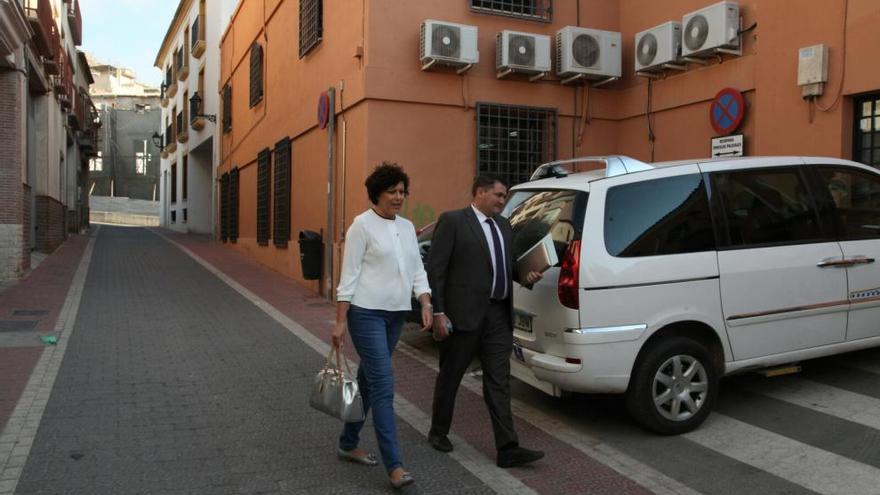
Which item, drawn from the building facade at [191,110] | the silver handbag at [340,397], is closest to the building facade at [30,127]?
the building facade at [191,110]

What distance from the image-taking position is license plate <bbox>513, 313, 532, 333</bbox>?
4.98m

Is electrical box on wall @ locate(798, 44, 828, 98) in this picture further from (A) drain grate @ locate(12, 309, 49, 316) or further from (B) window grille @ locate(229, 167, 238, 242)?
(B) window grille @ locate(229, 167, 238, 242)

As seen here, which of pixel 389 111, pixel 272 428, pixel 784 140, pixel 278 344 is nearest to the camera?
pixel 272 428

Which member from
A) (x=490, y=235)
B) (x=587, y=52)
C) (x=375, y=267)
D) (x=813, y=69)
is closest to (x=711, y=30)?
(x=813, y=69)

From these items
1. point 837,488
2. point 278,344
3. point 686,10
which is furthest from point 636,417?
point 686,10

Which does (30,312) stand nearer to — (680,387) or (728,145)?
(680,387)

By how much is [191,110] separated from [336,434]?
26.2 meters

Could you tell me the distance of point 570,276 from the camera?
4.55 m

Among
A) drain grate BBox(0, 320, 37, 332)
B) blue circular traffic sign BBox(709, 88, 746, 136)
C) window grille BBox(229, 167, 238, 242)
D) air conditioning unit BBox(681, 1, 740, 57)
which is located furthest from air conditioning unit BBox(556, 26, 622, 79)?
Result: window grille BBox(229, 167, 238, 242)

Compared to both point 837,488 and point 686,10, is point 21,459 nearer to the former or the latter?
point 837,488

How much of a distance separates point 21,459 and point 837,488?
188 inches

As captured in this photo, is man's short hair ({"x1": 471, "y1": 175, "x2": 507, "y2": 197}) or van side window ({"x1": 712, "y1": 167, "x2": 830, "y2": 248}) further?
van side window ({"x1": 712, "y1": 167, "x2": 830, "y2": 248})

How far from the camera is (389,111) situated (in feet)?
33.3

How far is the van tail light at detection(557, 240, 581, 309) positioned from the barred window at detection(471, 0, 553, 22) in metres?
7.23
